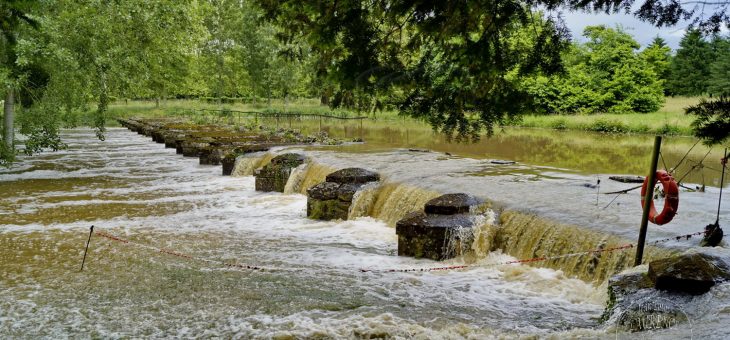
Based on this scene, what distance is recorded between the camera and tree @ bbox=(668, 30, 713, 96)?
56.6 meters

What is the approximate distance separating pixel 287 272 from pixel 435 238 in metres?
2.45

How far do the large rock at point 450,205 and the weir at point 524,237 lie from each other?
0.33 metres

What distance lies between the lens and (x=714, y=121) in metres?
3.85

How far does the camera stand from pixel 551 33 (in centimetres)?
471

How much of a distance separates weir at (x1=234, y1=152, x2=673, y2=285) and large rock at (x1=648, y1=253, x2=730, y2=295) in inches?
48.1

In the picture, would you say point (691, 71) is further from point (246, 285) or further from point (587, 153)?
point (246, 285)

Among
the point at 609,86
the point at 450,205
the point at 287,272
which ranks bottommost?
the point at 287,272

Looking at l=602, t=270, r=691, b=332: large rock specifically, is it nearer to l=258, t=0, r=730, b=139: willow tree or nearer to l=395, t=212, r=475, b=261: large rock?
l=258, t=0, r=730, b=139: willow tree

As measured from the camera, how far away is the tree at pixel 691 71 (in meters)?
56.6

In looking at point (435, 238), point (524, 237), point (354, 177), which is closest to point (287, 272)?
point (435, 238)

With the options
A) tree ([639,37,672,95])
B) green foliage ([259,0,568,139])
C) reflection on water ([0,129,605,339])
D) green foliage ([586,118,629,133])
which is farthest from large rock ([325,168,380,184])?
tree ([639,37,672,95])

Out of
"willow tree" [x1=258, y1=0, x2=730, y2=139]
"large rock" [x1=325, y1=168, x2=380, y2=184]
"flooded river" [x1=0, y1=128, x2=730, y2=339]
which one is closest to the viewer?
"willow tree" [x1=258, y1=0, x2=730, y2=139]

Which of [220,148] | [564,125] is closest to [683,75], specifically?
[564,125]

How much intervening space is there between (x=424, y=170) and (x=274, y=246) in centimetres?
612
